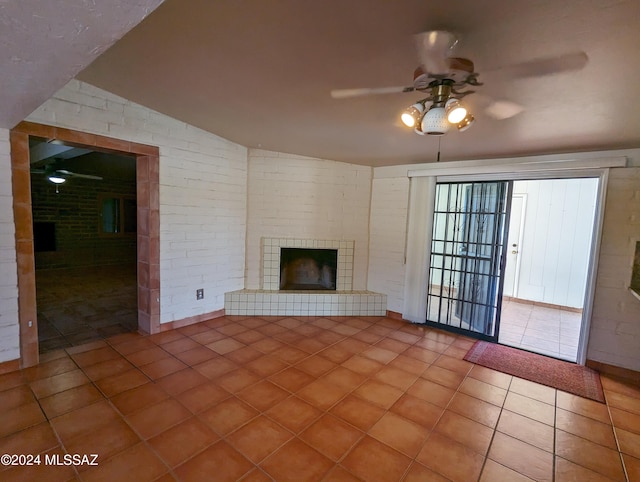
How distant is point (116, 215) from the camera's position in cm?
723

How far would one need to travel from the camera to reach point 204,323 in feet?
11.9

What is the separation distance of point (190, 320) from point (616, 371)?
441 centimetres

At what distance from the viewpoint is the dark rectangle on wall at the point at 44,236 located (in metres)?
5.93

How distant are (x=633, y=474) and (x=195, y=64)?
3.54 meters

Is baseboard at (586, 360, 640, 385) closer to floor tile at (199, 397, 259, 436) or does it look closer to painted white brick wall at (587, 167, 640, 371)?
painted white brick wall at (587, 167, 640, 371)

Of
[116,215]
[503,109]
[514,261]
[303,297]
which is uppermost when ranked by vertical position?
[503,109]

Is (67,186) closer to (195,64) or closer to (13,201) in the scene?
(13,201)

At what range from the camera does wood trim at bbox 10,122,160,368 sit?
235 cm

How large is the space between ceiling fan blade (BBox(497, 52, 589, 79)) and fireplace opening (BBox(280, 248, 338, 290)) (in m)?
3.07

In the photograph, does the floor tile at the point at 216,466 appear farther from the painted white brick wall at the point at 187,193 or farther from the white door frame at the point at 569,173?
the white door frame at the point at 569,173

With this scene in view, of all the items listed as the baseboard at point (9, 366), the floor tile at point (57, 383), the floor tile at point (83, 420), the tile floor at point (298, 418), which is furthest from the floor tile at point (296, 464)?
the baseboard at point (9, 366)

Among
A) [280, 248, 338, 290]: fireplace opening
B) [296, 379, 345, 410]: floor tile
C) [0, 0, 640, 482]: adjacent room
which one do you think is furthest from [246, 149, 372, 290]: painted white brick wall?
[296, 379, 345, 410]: floor tile

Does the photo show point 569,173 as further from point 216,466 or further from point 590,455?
point 216,466

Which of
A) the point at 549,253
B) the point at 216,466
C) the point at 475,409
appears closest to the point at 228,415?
the point at 216,466
